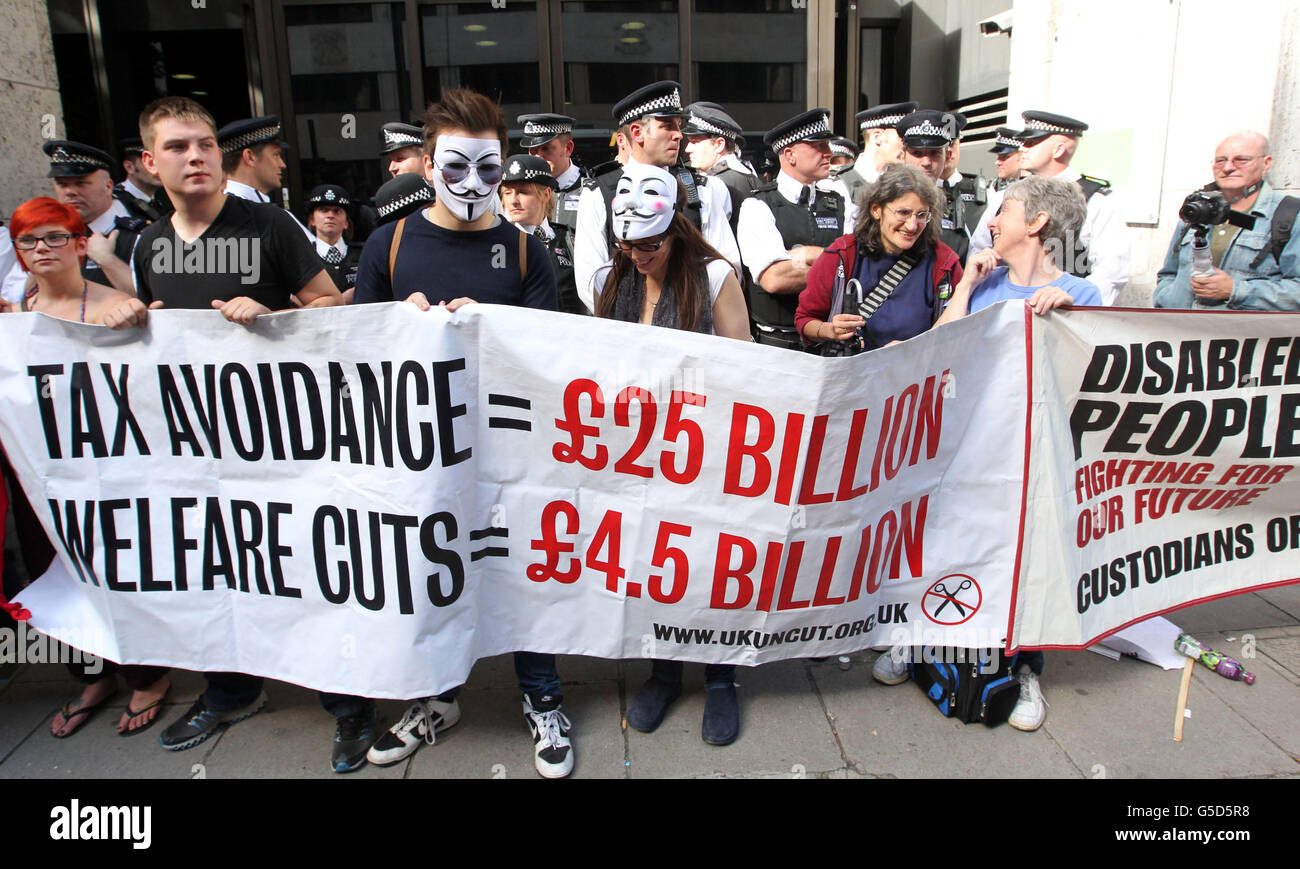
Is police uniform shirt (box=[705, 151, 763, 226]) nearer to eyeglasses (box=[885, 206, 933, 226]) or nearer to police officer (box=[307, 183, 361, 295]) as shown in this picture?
eyeglasses (box=[885, 206, 933, 226])

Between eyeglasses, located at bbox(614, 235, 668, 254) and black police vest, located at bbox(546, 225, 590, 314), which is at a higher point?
eyeglasses, located at bbox(614, 235, 668, 254)

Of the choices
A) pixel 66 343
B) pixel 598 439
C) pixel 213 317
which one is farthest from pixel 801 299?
pixel 66 343

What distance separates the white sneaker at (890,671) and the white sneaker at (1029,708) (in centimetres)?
44

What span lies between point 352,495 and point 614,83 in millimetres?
8340

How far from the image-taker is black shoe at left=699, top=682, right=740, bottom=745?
3.18 meters

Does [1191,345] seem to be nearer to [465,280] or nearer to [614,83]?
[465,280]

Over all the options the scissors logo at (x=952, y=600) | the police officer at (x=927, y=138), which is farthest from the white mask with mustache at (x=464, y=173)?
the police officer at (x=927, y=138)

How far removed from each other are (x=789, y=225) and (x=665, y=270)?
151cm

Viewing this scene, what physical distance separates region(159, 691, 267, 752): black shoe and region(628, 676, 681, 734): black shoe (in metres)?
1.50

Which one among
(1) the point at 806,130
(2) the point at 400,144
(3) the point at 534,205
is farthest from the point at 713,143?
(2) the point at 400,144

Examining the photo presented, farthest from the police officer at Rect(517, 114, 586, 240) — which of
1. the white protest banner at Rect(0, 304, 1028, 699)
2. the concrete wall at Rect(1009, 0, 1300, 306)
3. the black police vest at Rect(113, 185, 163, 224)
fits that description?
the concrete wall at Rect(1009, 0, 1300, 306)

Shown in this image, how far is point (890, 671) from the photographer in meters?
3.56

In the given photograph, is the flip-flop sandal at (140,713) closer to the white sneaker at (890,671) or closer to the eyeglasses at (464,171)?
the eyeglasses at (464,171)

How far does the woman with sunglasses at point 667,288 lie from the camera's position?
3.13 m
